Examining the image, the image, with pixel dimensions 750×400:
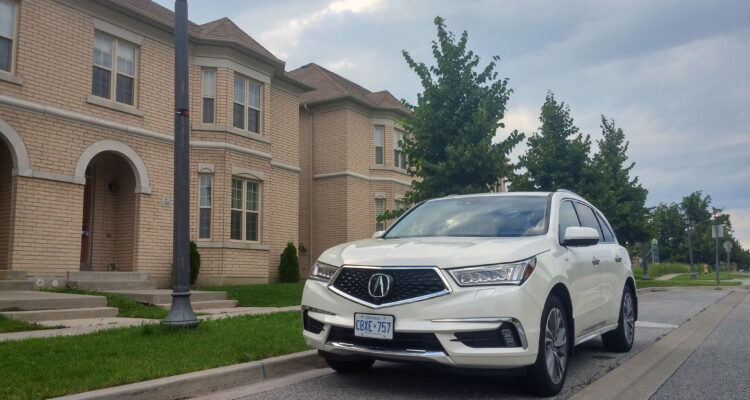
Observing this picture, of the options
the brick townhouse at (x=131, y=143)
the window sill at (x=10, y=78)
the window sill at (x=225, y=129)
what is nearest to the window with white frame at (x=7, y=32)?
the brick townhouse at (x=131, y=143)

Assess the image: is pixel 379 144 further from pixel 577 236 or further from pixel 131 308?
pixel 577 236

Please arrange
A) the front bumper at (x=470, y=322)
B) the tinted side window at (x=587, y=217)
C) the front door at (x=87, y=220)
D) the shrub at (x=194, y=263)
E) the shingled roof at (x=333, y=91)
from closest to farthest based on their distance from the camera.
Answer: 1. the front bumper at (x=470, y=322)
2. the tinted side window at (x=587, y=217)
3. the front door at (x=87, y=220)
4. the shrub at (x=194, y=263)
5. the shingled roof at (x=333, y=91)

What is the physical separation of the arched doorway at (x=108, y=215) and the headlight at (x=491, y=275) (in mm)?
12504

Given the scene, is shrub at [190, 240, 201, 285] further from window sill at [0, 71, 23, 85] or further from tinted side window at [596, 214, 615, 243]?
tinted side window at [596, 214, 615, 243]

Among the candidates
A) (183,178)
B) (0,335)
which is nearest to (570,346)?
(183,178)

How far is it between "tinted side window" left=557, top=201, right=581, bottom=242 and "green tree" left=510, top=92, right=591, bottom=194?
613 inches

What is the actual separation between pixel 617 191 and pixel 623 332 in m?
19.1

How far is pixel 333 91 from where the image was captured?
24031mm

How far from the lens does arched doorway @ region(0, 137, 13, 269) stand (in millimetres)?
12531

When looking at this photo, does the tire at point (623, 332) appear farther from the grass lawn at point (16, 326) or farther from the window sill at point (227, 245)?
the window sill at point (227, 245)

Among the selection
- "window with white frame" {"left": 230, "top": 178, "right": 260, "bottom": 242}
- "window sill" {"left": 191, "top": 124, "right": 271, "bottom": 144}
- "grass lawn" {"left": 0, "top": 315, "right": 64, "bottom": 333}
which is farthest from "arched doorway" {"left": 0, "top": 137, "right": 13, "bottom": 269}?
"window with white frame" {"left": 230, "top": 178, "right": 260, "bottom": 242}

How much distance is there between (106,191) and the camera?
51.6 ft

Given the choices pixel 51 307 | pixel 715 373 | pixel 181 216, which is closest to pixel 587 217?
pixel 715 373

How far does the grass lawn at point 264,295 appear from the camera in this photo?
44.3 feet
